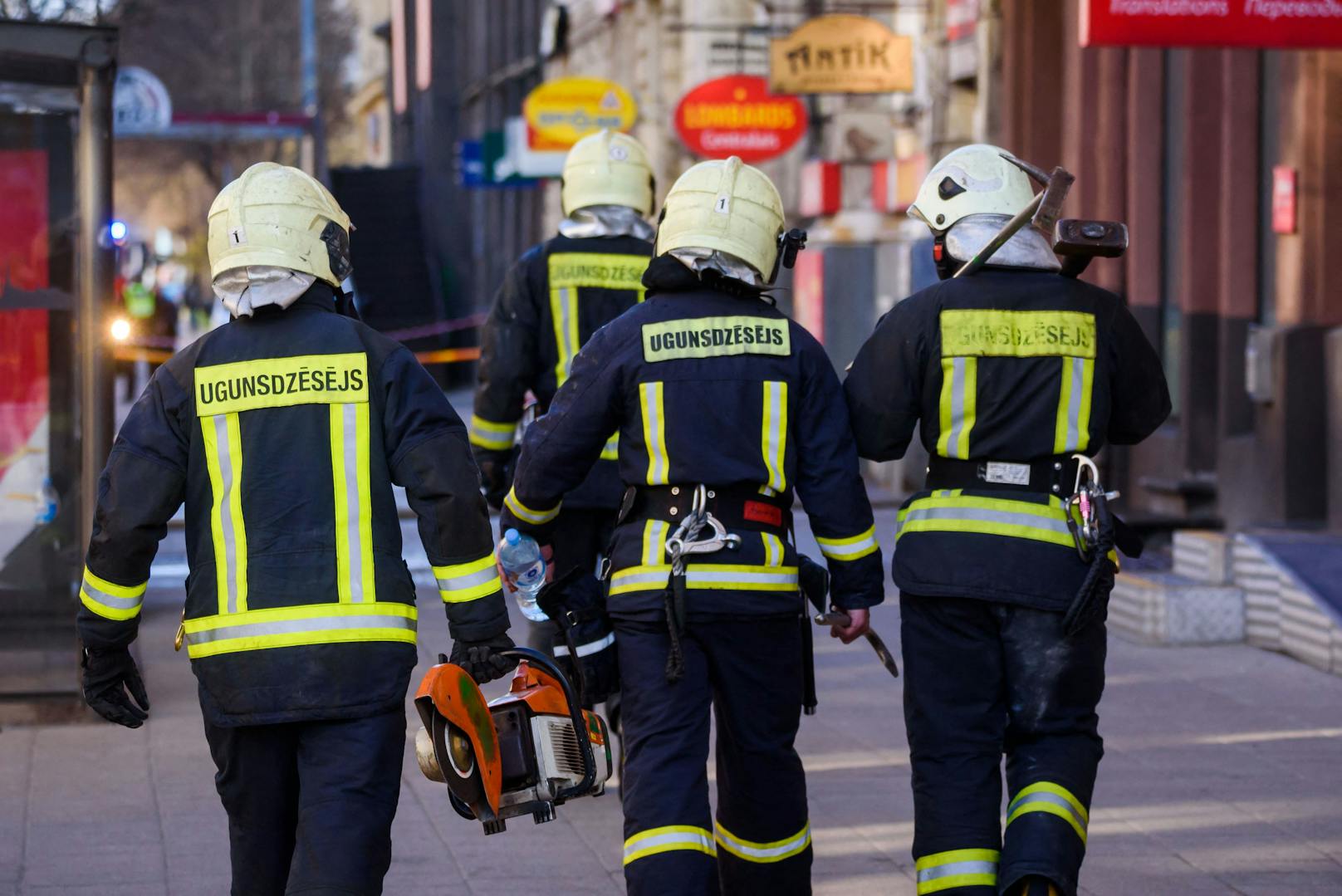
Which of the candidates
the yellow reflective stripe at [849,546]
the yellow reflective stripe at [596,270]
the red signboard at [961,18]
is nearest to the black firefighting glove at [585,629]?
the yellow reflective stripe at [849,546]

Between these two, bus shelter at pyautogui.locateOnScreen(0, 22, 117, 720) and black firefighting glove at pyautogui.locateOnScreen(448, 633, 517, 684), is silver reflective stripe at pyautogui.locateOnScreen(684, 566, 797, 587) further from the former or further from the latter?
bus shelter at pyautogui.locateOnScreen(0, 22, 117, 720)

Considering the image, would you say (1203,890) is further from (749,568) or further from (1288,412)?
(1288,412)

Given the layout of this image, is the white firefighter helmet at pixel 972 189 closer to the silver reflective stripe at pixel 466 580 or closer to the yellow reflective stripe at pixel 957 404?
the yellow reflective stripe at pixel 957 404

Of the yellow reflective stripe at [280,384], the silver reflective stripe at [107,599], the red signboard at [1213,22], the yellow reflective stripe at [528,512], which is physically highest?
the red signboard at [1213,22]

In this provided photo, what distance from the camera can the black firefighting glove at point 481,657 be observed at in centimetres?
466

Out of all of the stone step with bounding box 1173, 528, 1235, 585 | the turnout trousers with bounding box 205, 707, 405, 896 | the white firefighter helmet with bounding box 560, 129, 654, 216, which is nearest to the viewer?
the turnout trousers with bounding box 205, 707, 405, 896

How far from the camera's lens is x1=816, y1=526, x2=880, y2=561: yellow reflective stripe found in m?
5.31

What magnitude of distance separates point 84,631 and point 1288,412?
27.1 feet

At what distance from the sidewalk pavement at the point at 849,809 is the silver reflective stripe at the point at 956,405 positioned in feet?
4.64

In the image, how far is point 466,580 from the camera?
4652 millimetres

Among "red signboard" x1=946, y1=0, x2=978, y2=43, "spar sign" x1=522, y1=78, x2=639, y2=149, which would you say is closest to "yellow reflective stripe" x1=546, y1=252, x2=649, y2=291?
"red signboard" x1=946, y1=0, x2=978, y2=43

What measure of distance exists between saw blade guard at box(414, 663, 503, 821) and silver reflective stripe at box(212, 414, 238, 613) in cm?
44

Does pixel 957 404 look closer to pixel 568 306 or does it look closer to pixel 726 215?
pixel 726 215

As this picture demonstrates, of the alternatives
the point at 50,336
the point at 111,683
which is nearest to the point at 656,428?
the point at 111,683
